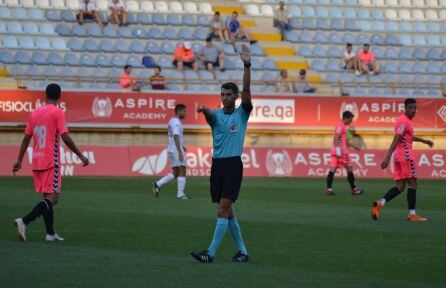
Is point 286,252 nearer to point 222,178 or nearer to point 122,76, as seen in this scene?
point 222,178

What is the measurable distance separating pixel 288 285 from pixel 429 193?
50.5ft

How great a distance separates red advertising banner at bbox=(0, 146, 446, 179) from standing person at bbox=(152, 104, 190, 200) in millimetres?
8442

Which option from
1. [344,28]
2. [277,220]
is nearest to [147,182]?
[277,220]

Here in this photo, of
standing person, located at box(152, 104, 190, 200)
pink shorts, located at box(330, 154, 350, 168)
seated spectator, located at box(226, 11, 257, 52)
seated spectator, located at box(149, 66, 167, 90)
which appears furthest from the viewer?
seated spectator, located at box(226, 11, 257, 52)

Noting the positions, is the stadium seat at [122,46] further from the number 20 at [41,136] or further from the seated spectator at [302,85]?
the number 20 at [41,136]

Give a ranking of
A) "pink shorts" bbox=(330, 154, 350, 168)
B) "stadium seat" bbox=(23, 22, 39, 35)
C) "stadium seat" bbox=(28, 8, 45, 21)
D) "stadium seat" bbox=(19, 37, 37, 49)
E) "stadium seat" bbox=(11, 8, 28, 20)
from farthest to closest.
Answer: "stadium seat" bbox=(28, 8, 45, 21) → "stadium seat" bbox=(11, 8, 28, 20) → "stadium seat" bbox=(23, 22, 39, 35) → "stadium seat" bbox=(19, 37, 37, 49) → "pink shorts" bbox=(330, 154, 350, 168)

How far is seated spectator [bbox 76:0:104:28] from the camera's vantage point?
112 feet

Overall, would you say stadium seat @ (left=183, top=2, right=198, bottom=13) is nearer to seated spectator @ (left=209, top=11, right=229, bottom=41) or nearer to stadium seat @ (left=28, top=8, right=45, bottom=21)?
seated spectator @ (left=209, top=11, right=229, bottom=41)

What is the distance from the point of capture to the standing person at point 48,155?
12188mm

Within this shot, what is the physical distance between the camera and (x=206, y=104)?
32875 millimetres

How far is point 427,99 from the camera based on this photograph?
114 feet

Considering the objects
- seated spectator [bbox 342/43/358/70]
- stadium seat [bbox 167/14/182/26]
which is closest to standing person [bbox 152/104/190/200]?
stadium seat [bbox 167/14/182/26]

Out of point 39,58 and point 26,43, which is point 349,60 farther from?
point 26,43

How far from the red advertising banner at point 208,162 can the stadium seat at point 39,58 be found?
4.05 metres
